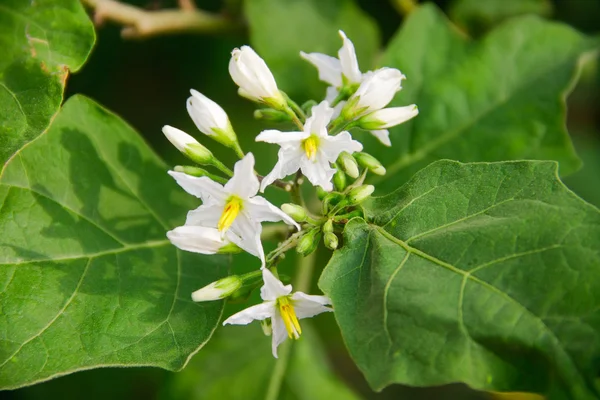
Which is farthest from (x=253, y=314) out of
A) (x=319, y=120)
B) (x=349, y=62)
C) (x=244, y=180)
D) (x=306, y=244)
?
(x=349, y=62)

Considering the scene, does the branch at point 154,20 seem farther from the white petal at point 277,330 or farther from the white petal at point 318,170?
the white petal at point 277,330

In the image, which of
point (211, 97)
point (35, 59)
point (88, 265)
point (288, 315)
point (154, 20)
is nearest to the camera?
point (288, 315)

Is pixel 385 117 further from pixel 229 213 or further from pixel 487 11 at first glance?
pixel 487 11

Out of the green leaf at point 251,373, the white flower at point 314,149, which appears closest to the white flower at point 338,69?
the white flower at point 314,149

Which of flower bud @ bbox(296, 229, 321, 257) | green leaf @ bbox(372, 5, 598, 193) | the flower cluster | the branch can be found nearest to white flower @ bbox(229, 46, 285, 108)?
the flower cluster

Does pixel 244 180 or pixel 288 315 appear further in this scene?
pixel 288 315
